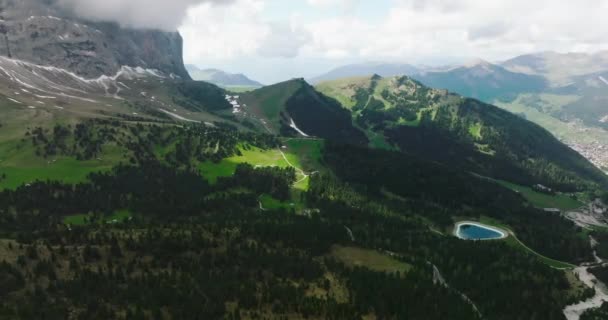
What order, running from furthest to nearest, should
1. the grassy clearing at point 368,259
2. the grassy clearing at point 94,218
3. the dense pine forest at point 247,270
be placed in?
the grassy clearing at point 94,218 → the grassy clearing at point 368,259 → the dense pine forest at point 247,270

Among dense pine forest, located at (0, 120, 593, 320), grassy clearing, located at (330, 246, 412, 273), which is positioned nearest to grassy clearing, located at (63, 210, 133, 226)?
dense pine forest, located at (0, 120, 593, 320)

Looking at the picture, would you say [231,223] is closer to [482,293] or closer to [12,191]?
[482,293]

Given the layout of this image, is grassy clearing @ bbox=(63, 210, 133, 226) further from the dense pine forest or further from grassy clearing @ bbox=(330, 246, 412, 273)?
grassy clearing @ bbox=(330, 246, 412, 273)

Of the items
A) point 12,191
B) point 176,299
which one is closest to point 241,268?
point 176,299

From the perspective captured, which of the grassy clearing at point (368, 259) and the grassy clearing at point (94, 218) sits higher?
the grassy clearing at point (368, 259)

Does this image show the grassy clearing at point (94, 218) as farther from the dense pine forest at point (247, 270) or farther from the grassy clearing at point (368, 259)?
the grassy clearing at point (368, 259)

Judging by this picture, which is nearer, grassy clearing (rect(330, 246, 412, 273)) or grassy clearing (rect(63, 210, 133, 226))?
grassy clearing (rect(330, 246, 412, 273))

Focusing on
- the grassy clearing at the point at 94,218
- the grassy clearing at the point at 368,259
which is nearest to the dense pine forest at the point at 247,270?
the grassy clearing at the point at 368,259
